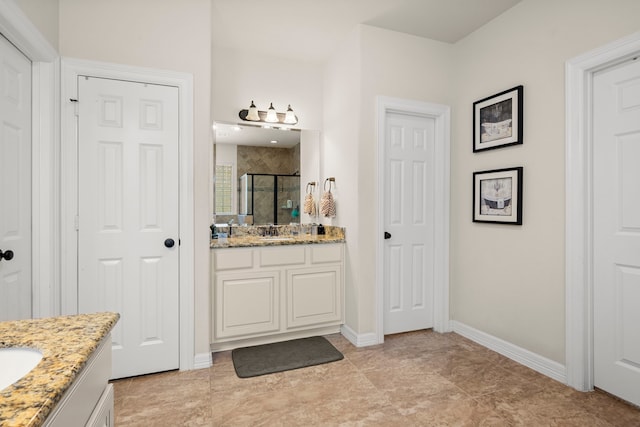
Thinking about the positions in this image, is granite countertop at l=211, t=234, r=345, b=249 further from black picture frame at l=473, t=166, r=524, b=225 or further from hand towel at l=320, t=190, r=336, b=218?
black picture frame at l=473, t=166, r=524, b=225

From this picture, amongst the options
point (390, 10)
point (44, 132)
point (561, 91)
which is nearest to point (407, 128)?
point (390, 10)

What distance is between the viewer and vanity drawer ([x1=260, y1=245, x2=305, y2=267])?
2.82 meters

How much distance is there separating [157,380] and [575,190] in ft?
9.85

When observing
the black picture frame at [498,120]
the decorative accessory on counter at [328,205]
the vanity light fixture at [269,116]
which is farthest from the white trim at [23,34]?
the black picture frame at [498,120]

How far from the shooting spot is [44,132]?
2072mm

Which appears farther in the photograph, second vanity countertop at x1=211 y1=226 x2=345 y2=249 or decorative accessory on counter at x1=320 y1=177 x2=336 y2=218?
decorative accessory on counter at x1=320 y1=177 x2=336 y2=218

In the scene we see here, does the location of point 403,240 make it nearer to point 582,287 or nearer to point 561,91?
point 582,287

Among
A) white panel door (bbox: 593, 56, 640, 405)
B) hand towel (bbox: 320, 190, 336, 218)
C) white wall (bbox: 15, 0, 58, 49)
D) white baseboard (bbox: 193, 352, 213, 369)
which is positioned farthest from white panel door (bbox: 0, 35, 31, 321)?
white panel door (bbox: 593, 56, 640, 405)

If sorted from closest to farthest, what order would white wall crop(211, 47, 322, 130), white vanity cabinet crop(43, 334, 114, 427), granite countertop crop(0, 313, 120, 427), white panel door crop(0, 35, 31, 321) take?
granite countertop crop(0, 313, 120, 427), white vanity cabinet crop(43, 334, 114, 427), white panel door crop(0, 35, 31, 321), white wall crop(211, 47, 322, 130)

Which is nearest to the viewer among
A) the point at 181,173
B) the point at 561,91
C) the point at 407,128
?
the point at 561,91

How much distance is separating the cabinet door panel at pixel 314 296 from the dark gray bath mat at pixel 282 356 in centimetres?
18

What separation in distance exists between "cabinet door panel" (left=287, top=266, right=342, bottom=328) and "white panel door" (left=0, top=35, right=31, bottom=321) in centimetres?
174

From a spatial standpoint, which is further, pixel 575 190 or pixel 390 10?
pixel 390 10

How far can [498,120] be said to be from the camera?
270cm
